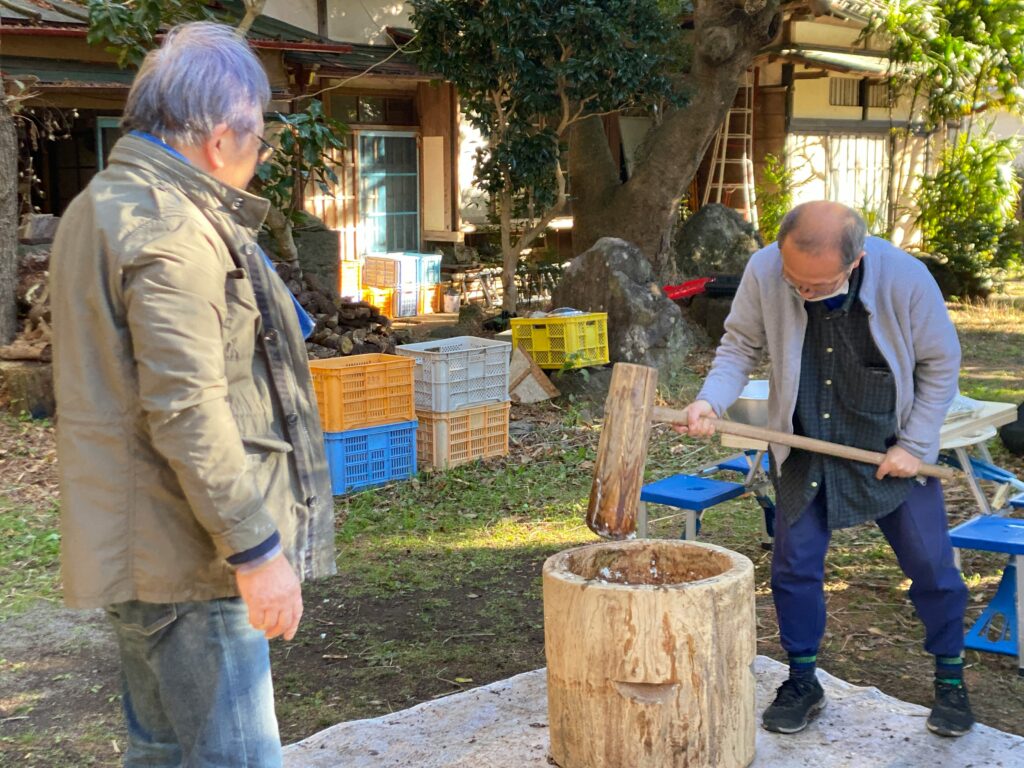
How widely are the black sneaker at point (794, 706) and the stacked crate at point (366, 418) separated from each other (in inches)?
145

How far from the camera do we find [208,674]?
2.24 metres

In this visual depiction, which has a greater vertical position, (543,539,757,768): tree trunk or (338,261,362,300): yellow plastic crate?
(338,261,362,300): yellow plastic crate

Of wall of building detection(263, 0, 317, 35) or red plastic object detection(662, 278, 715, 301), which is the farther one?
wall of building detection(263, 0, 317, 35)

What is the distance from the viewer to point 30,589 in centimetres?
552

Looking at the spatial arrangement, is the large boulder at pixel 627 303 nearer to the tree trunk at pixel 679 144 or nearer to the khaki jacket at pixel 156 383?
the tree trunk at pixel 679 144

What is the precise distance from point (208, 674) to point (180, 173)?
101cm

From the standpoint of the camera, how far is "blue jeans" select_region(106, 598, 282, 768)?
224 cm

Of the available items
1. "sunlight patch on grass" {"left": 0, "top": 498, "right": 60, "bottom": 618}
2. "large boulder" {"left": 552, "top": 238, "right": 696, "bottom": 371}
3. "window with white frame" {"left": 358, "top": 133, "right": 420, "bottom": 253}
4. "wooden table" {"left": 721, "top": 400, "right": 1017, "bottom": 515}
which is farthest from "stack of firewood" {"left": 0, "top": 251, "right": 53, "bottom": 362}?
"window with white frame" {"left": 358, "top": 133, "right": 420, "bottom": 253}

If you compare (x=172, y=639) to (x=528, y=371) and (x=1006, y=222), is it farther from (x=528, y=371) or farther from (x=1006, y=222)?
(x=1006, y=222)

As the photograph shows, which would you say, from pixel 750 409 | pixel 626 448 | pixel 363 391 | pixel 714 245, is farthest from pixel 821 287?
pixel 714 245

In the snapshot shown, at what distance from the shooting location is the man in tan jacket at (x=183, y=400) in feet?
6.86

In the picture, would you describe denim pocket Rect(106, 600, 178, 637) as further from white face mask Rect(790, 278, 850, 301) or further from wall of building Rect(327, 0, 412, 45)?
wall of building Rect(327, 0, 412, 45)

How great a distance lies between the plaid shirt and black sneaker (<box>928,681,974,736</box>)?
2.17 feet

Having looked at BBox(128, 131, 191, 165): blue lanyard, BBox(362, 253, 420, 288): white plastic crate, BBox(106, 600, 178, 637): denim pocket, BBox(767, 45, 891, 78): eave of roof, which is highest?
BBox(767, 45, 891, 78): eave of roof
